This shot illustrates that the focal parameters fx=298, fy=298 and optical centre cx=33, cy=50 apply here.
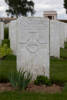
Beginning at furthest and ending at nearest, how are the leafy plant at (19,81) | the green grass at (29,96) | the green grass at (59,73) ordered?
the green grass at (59,73) → the leafy plant at (19,81) → the green grass at (29,96)

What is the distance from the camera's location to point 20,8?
48.2 m

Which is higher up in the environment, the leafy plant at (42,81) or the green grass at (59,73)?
the leafy plant at (42,81)

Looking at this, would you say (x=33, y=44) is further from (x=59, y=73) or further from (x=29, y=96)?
(x=59, y=73)

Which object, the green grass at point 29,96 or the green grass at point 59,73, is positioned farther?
the green grass at point 59,73

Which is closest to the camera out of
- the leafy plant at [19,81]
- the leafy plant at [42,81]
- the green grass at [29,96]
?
the green grass at [29,96]

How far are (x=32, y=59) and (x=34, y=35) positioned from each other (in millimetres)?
503

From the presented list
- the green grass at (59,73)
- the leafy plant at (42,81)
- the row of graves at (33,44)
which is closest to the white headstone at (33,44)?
the row of graves at (33,44)

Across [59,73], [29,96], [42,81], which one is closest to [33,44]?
[42,81]

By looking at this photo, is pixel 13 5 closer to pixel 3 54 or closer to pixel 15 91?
pixel 3 54

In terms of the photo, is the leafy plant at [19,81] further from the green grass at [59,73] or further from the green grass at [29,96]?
the green grass at [59,73]

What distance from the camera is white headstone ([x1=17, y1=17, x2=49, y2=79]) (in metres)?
6.07

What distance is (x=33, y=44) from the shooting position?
6.12 meters

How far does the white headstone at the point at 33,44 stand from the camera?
6066mm

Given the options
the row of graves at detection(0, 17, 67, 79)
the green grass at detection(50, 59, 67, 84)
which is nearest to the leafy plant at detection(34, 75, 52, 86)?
the row of graves at detection(0, 17, 67, 79)
